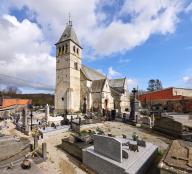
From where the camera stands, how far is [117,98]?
36.1 m

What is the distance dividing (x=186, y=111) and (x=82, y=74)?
21185 millimetres

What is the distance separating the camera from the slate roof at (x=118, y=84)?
37.7 metres

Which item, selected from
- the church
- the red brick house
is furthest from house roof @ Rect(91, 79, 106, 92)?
the red brick house

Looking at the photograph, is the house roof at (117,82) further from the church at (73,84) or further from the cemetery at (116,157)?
the cemetery at (116,157)

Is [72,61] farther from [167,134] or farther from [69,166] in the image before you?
[69,166]

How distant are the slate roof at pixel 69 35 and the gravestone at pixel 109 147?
83.5 feet

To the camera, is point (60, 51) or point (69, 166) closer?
point (69, 166)

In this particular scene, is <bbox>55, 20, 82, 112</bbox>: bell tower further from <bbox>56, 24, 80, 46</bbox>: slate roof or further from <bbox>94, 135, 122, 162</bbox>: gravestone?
<bbox>94, 135, 122, 162</bbox>: gravestone

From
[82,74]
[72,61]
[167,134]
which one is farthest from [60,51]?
[167,134]

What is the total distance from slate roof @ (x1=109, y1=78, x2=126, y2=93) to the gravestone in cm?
3043

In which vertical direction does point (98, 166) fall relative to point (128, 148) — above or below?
below

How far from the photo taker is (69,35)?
30.4 metres

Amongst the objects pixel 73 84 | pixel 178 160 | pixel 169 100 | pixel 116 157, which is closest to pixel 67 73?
pixel 73 84

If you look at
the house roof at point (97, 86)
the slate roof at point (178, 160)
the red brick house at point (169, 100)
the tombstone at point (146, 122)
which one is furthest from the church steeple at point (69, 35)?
the slate roof at point (178, 160)
